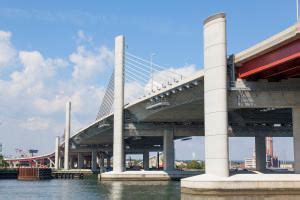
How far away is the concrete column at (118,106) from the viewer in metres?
93.3

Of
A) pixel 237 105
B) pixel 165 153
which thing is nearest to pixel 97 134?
pixel 165 153

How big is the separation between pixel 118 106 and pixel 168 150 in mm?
12061

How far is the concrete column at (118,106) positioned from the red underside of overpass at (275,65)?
41.9 metres

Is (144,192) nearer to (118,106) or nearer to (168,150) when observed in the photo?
(118,106)

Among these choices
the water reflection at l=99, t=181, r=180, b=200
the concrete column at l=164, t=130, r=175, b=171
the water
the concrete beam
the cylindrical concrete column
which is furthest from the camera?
the concrete column at l=164, t=130, r=175, b=171

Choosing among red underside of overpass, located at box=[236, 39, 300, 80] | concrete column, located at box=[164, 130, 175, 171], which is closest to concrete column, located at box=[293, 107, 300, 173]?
red underside of overpass, located at box=[236, 39, 300, 80]

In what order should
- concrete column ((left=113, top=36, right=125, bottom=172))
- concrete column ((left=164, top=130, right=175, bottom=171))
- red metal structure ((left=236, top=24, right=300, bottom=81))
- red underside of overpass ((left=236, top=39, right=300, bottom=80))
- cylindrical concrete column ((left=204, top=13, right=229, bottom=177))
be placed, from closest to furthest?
red metal structure ((left=236, top=24, right=300, bottom=81)) → red underside of overpass ((left=236, top=39, right=300, bottom=80)) → cylindrical concrete column ((left=204, top=13, right=229, bottom=177)) → concrete column ((left=113, top=36, right=125, bottom=172)) → concrete column ((left=164, top=130, right=175, bottom=171))

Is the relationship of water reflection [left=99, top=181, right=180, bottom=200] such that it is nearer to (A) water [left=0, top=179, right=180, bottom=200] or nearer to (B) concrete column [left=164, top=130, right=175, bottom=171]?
(A) water [left=0, top=179, right=180, bottom=200]

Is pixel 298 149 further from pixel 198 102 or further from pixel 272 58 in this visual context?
pixel 198 102

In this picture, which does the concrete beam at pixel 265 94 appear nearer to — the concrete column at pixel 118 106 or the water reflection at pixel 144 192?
the water reflection at pixel 144 192

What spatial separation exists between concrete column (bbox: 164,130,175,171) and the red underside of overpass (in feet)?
141

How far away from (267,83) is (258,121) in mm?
34535

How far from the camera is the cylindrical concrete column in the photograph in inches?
1959

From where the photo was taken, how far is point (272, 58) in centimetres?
Answer: 4772
